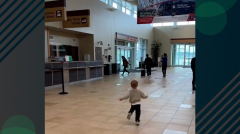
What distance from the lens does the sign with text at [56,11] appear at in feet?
25.4

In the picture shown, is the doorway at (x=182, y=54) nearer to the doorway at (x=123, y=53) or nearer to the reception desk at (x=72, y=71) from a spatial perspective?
the doorway at (x=123, y=53)

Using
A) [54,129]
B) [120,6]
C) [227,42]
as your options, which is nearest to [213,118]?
[227,42]

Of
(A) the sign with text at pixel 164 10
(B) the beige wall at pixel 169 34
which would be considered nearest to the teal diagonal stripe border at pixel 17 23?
(A) the sign with text at pixel 164 10

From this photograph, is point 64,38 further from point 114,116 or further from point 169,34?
point 169,34

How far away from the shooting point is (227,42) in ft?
5.17

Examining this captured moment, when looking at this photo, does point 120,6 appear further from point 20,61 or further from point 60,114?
point 20,61

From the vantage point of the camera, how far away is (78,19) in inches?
404

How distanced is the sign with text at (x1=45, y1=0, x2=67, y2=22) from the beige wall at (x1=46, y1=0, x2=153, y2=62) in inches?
86.2

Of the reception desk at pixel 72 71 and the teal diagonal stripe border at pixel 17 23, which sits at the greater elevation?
the teal diagonal stripe border at pixel 17 23

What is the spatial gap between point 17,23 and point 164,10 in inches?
461

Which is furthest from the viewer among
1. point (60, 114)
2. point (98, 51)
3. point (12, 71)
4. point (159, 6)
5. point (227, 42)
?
point (98, 51)

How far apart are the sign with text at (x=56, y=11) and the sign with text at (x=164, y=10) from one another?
21.1 ft

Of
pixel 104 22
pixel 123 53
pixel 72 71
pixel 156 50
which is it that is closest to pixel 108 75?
pixel 104 22

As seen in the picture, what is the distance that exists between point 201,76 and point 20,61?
63.3 inches
